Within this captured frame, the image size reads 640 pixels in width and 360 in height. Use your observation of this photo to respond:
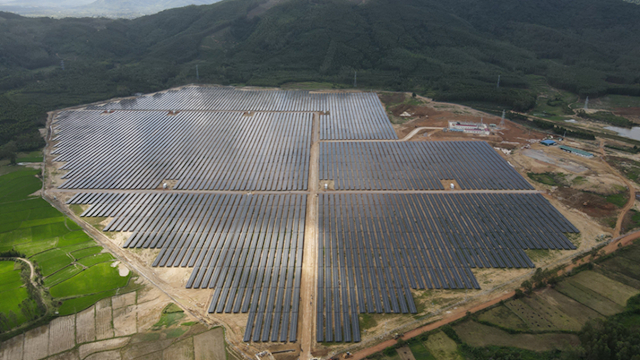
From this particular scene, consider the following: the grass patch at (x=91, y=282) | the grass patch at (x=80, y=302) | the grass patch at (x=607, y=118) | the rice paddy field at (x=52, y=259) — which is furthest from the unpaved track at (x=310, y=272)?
the grass patch at (x=607, y=118)

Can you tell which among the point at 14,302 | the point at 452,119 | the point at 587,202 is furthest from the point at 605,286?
the point at 14,302

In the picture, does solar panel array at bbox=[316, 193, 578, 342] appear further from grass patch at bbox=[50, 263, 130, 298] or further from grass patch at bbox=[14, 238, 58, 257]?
grass patch at bbox=[14, 238, 58, 257]

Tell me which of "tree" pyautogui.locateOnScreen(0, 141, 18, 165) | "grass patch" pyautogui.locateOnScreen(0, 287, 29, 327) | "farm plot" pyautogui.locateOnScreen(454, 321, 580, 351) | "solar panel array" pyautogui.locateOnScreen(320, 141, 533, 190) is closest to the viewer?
"farm plot" pyautogui.locateOnScreen(454, 321, 580, 351)

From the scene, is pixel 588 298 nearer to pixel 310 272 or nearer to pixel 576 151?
pixel 310 272

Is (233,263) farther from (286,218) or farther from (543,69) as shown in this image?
(543,69)

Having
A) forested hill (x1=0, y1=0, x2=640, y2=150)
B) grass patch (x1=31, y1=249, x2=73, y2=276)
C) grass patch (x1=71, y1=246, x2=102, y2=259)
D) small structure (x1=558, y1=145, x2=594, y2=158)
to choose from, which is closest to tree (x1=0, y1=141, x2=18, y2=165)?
forested hill (x1=0, y1=0, x2=640, y2=150)

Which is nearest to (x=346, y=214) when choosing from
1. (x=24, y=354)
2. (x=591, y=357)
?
(x=591, y=357)
